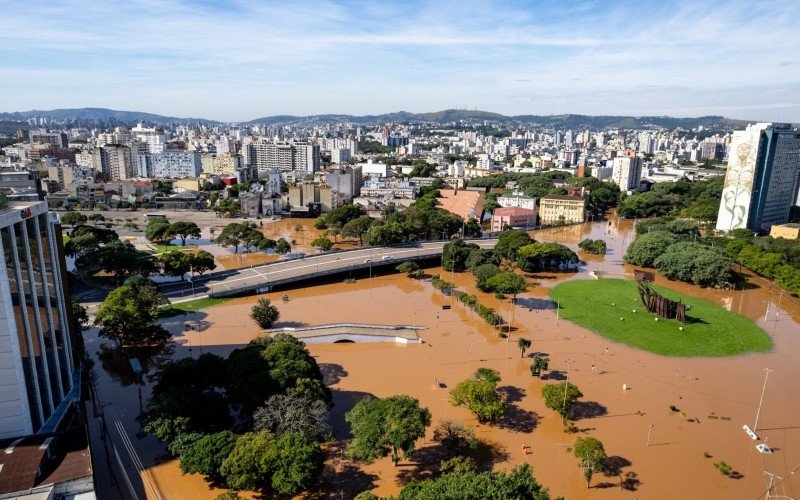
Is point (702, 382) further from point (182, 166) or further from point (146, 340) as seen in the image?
point (182, 166)

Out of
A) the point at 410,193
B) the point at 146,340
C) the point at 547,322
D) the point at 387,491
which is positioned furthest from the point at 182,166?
the point at 387,491

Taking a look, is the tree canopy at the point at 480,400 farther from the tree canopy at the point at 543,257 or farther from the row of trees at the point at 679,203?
the row of trees at the point at 679,203

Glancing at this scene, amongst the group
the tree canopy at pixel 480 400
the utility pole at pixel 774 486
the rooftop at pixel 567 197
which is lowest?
the utility pole at pixel 774 486

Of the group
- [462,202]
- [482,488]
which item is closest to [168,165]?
[462,202]

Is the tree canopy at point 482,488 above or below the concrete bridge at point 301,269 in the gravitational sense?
above

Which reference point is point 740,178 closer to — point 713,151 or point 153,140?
point 713,151

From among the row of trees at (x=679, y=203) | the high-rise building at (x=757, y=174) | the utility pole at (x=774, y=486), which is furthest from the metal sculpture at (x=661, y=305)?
the row of trees at (x=679, y=203)

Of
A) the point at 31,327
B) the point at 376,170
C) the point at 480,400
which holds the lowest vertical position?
the point at 480,400
